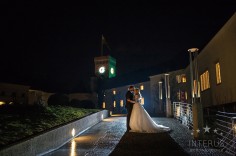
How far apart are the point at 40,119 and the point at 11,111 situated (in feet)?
6.52

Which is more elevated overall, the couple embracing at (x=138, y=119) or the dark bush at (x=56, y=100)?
the dark bush at (x=56, y=100)

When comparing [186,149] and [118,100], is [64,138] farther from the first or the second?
[118,100]

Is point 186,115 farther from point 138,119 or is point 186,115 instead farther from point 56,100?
point 56,100

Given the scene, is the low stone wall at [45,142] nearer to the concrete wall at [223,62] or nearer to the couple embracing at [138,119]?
the couple embracing at [138,119]

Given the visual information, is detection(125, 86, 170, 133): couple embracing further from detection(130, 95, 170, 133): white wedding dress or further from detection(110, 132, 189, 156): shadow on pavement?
detection(110, 132, 189, 156): shadow on pavement

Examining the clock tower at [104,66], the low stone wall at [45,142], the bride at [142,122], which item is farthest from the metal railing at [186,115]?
the clock tower at [104,66]

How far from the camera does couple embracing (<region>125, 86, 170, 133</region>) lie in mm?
11234

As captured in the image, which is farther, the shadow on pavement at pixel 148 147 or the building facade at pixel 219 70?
the building facade at pixel 219 70

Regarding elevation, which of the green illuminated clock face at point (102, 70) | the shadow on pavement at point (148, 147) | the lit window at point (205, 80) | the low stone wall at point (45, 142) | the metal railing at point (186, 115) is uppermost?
the green illuminated clock face at point (102, 70)

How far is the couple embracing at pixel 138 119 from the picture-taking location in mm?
11234

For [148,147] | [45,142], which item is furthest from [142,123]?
[45,142]

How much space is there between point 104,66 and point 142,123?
58084 millimetres

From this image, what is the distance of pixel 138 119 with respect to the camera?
11547 mm

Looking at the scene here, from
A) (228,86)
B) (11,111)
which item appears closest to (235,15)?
(228,86)
